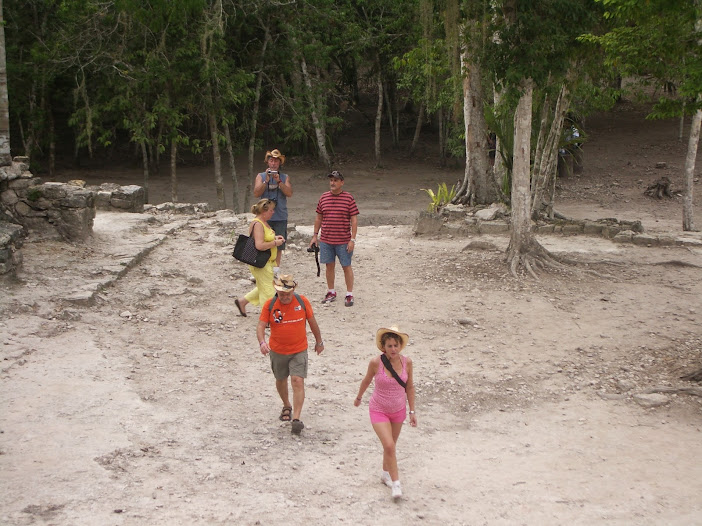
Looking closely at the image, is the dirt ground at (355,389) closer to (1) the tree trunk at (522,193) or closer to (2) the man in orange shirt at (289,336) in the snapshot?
(1) the tree trunk at (522,193)

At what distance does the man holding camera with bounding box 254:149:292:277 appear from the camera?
977 centimetres

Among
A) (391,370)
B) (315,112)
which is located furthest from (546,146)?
(315,112)

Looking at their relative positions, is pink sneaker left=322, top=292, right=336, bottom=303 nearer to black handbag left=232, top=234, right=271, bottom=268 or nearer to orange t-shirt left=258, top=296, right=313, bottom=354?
black handbag left=232, top=234, right=271, bottom=268

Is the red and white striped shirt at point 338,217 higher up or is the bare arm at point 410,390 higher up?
the red and white striped shirt at point 338,217

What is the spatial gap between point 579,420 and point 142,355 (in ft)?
14.6

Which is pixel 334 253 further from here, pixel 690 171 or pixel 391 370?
pixel 690 171

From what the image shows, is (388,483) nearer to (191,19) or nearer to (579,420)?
(579,420)

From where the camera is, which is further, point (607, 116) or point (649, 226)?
point (607, 116)

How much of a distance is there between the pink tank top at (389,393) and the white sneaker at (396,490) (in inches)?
19.0

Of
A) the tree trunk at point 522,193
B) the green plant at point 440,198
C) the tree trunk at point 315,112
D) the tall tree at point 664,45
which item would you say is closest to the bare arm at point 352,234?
the tree trunk at point 522,193

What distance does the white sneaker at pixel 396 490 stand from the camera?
518 centimetres

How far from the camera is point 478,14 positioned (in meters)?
11.3

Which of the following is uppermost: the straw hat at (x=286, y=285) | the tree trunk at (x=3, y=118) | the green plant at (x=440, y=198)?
the tree trunk at (x=3, y=118)

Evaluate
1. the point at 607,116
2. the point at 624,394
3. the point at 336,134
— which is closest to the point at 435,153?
the point at 336,134
